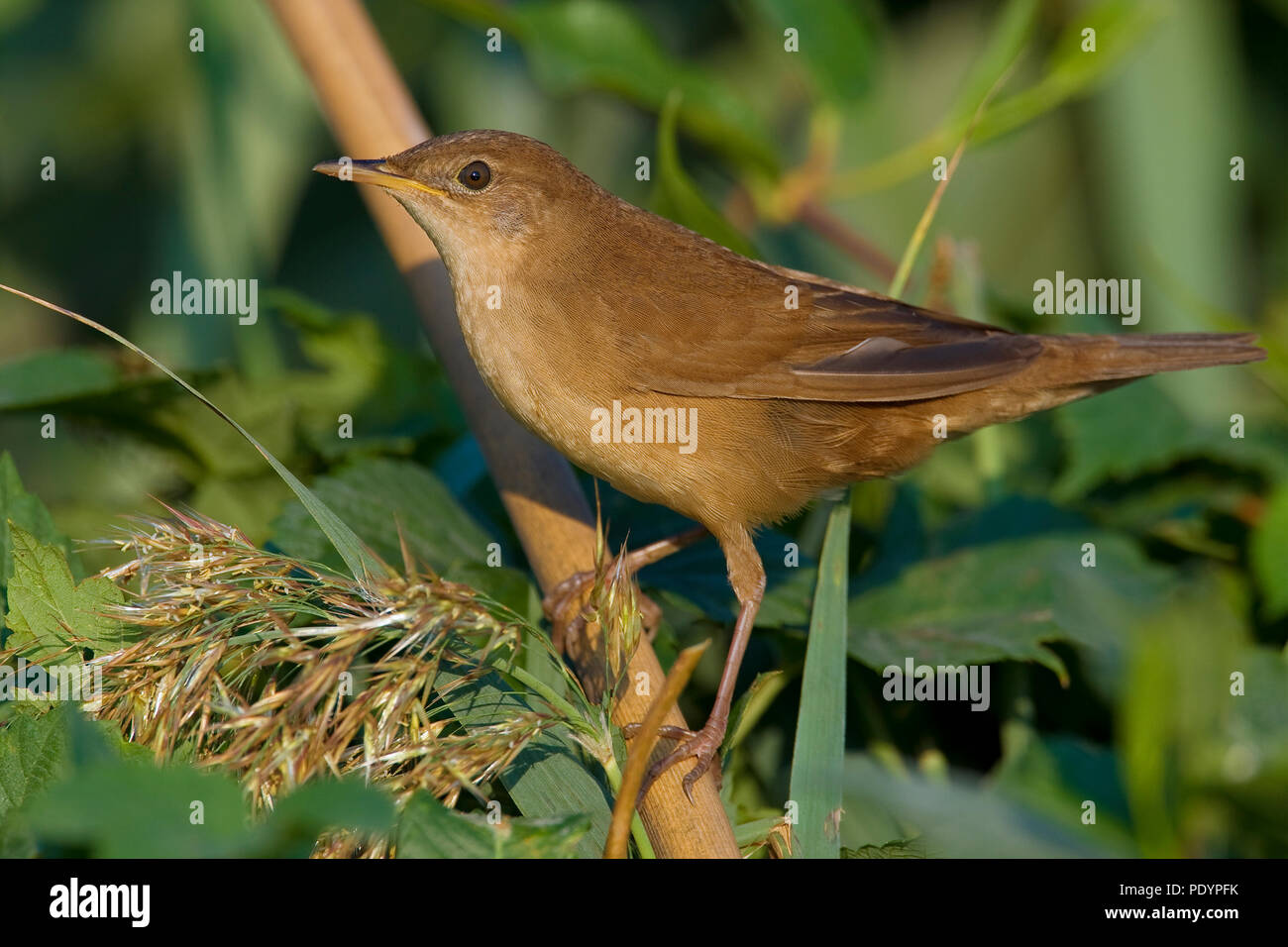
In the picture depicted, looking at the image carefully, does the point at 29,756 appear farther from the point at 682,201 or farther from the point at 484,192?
the point at 682,201

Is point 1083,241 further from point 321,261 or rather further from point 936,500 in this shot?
point 321,261

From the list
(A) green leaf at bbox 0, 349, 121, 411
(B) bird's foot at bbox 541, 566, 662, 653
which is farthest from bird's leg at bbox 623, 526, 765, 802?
(A) green leaf at bbox 0, 349, 121, 411

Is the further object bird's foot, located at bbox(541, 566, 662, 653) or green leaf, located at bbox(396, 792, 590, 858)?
bird's foot, located at bbox(541, 566, 662, 653)

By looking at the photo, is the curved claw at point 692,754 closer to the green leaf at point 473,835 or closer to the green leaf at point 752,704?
the green leaf at point 752,704

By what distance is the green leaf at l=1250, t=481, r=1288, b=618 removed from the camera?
229 cm

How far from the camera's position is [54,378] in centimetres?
239

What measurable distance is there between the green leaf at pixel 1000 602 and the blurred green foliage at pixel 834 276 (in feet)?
0.03

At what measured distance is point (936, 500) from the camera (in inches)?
125

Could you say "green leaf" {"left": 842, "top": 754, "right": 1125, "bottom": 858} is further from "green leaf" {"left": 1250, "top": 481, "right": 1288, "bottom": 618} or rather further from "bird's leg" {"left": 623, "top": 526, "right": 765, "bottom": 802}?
"green leaf" {"left": 1250, "top": 481, "right": 1288, "bottom": 618}

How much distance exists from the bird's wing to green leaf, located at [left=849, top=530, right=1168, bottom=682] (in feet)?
1.23

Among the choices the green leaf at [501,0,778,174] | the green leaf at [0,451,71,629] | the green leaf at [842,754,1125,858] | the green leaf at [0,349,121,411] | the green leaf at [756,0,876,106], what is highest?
the green leaf at [756,0,876,106]

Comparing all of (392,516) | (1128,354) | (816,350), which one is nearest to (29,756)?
(392,516)
